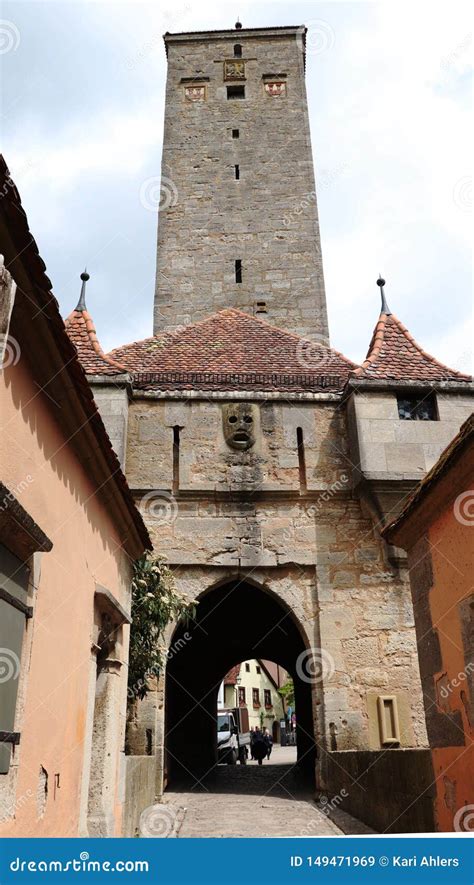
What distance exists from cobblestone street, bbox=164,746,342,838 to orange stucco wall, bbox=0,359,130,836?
2200 millimetres

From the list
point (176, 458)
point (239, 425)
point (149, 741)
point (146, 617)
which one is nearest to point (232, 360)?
point (239, 425)

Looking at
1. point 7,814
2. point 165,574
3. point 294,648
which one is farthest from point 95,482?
point 294,648

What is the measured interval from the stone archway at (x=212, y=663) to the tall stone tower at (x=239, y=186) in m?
5.40

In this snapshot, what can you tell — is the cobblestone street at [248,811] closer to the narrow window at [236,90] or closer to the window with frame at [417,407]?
the window with frame at [417,407]

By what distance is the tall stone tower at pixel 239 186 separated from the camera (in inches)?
575

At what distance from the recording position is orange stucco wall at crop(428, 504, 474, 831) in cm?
451

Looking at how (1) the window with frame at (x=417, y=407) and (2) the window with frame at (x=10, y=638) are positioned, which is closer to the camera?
(2) the window with frame at (x=10, y=638)

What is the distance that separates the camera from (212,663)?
50.3 ft

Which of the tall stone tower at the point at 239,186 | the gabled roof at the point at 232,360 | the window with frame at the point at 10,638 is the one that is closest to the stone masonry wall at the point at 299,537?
the gabled roof at the point at 232,360

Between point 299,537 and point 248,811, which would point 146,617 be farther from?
point 299,537

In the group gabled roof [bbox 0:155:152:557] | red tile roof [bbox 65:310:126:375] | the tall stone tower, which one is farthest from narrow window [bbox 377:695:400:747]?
the tall stone tower

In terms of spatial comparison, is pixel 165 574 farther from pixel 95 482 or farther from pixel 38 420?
pixel 38 420

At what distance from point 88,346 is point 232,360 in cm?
206
